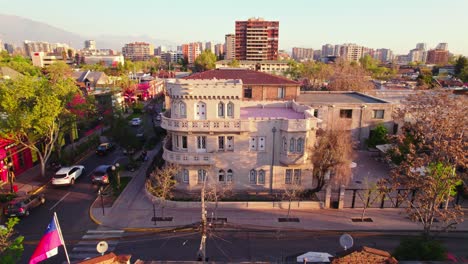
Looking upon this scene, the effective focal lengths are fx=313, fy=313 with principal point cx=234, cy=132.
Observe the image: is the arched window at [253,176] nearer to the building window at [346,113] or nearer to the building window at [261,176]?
the building window at [261,176]

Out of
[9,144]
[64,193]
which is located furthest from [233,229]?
[9,144]

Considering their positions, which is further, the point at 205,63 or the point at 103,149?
the point at 205,63

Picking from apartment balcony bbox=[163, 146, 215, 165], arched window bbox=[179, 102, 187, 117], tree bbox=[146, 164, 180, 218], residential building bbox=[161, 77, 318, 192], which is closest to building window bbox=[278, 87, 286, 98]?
residential building bbox=[161, 77, 318, 192]

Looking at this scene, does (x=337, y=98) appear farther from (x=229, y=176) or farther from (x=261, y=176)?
(x=229, y=176)

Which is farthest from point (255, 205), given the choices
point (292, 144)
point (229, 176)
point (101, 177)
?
point (101, 177)

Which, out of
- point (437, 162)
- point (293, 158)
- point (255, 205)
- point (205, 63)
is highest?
point (205, 63)

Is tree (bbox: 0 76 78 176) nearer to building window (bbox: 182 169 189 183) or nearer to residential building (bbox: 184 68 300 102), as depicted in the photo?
building window (bbox: 182 169 189 183)

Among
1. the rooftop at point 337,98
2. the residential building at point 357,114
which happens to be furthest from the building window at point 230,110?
the rooftop at point 337,98

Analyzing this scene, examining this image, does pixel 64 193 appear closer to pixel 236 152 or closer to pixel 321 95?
pixel 236 152
